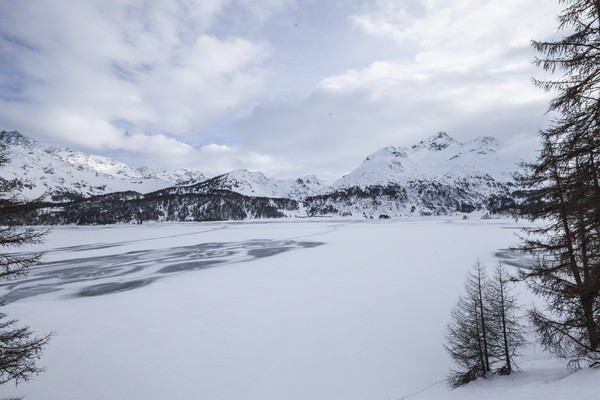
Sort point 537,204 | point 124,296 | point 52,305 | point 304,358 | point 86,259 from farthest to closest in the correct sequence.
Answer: point 86,259
point 124,296
point 52,305
point 304,358
point 537,204

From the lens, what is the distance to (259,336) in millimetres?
18016

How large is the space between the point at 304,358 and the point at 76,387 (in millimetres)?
10371

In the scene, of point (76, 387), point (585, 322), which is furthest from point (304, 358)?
point (585, 322)

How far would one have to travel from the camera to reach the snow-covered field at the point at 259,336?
13203mm

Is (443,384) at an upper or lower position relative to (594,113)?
lower

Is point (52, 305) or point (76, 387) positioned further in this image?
point (52, 305)

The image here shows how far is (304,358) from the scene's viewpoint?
51.5ft

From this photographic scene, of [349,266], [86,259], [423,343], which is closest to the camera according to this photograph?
→ [423,343]

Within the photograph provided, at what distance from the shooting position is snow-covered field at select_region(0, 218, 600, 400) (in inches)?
520

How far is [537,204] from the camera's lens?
13.3m

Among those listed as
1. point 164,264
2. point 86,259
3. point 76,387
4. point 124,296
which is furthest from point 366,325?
point 86,259

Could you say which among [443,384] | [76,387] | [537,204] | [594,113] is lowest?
[443,384]

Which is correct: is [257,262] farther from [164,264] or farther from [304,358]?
[304,358]

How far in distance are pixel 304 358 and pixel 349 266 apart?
2109 cm
